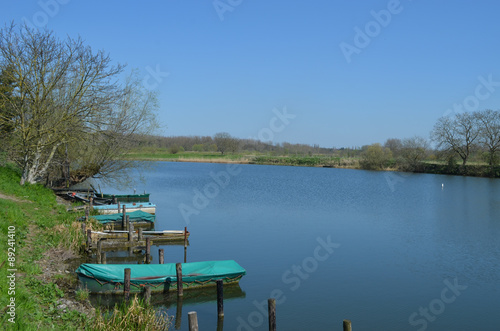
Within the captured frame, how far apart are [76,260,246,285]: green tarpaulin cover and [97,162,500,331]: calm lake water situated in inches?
39.9

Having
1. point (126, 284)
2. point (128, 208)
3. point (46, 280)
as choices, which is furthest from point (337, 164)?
point (46, 280)

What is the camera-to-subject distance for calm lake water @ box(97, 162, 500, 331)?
1408 centimetres

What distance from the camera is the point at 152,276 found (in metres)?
14.6

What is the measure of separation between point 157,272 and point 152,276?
0.97 ft

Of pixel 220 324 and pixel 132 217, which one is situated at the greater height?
pixel 132 217

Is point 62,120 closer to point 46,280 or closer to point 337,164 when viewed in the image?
point 46,280

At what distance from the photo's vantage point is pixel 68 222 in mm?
20562

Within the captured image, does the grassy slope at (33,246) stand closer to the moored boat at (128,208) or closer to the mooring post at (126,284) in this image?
the mooring post at (126,284)

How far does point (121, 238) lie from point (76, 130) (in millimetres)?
9444

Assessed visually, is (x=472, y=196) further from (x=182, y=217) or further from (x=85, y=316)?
(x=85, y=316)

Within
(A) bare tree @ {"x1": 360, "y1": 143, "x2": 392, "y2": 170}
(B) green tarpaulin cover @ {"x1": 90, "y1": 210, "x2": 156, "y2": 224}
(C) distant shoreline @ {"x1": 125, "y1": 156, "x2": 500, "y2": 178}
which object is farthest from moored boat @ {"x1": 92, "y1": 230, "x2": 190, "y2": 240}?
(A) bare tree @ {"x1": 360, "y1": 143, "x2": 392, "y2": 170}

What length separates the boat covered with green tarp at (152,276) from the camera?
14.3 metres

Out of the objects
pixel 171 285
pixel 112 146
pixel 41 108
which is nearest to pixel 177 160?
pixel 112 146

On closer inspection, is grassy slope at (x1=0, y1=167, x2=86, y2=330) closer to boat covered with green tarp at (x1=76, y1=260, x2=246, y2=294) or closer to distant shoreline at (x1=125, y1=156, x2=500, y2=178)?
boat covered with green tarp at (x1=76, y1=260, x2=246, y2=294)
